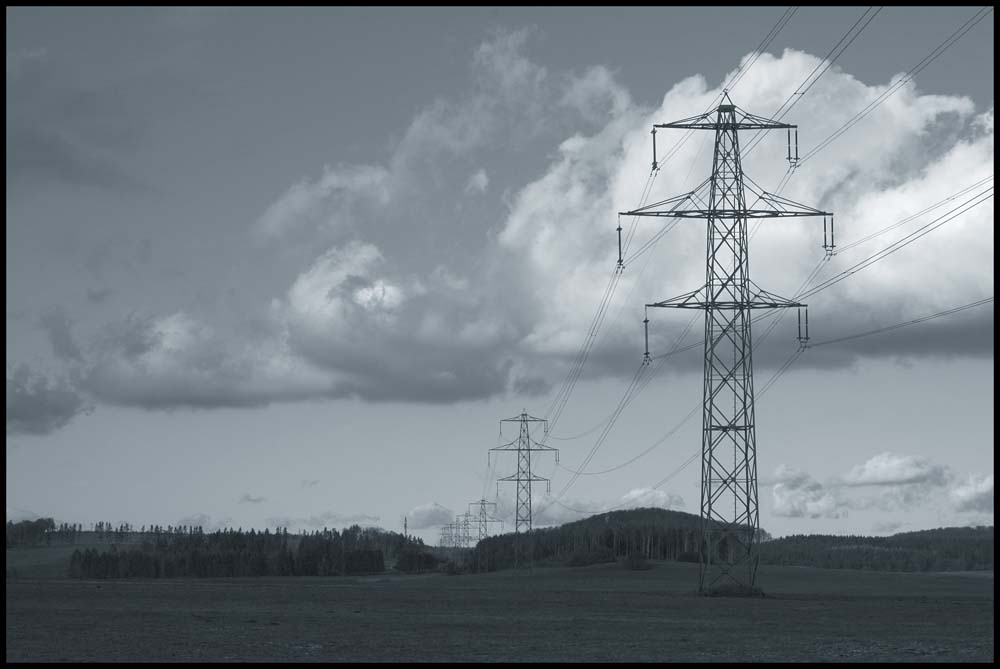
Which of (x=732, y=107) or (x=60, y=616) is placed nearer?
(x=60, y=616)

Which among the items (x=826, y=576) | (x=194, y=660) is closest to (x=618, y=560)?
(x=826, y=576)

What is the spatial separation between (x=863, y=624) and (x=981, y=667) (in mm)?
25006

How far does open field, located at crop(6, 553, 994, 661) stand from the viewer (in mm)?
43125

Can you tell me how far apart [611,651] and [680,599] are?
43896 millimetres

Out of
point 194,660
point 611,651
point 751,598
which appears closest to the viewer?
point 194,660

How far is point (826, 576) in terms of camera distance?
522 ft

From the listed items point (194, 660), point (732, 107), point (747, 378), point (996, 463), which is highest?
point (732, 107)

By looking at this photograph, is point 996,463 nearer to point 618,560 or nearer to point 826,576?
point 826,576

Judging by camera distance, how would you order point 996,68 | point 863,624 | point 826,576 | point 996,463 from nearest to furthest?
point 996,463
point 996,68
point 863,624
point 826,576

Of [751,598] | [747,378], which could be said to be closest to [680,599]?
[751,598]

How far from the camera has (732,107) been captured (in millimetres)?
73250

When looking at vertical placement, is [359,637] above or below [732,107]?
below

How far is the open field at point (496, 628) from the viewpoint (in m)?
43.1

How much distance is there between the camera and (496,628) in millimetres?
56844
